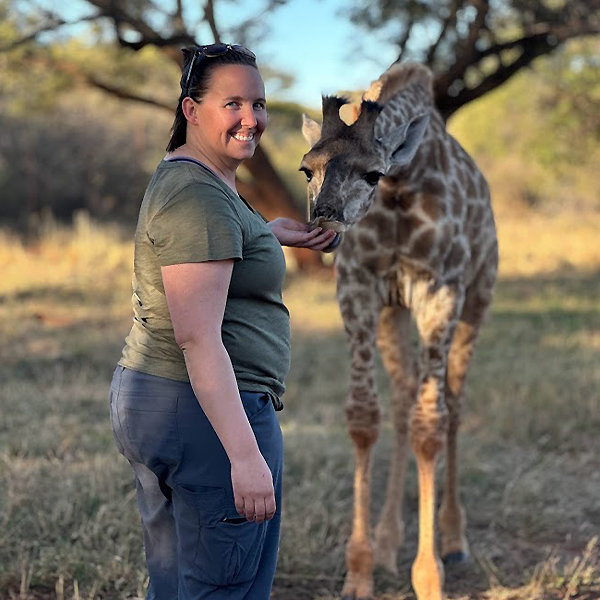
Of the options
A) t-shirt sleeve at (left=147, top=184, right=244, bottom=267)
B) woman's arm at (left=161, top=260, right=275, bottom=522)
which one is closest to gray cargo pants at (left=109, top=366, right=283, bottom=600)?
woman's arm at (left=161, top=260, right=275, bottom=522)

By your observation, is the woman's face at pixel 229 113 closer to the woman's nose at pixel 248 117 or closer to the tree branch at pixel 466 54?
the woman's nose at pixel 248 117

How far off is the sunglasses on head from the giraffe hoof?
115 inches

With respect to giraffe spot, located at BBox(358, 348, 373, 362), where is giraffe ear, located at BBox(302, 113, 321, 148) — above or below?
above

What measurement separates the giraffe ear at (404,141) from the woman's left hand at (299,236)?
32.3 inches

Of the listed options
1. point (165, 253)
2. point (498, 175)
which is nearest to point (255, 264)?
point (165, 253)

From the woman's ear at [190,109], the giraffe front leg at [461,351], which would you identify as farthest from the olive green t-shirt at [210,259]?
the giraffe front leg at [461,351]

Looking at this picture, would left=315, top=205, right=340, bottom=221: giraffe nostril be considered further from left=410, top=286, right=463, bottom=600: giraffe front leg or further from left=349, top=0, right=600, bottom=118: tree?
left=349, top=0, right=600, bottom=118: tree

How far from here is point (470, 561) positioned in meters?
4.17

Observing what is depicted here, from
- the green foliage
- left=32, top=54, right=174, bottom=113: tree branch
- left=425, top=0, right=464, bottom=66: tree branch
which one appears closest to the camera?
left=425, top=0, right=464, bottom=66: tree branch

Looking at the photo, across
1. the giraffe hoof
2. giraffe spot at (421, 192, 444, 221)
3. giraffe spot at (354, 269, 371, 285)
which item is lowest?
the giraffe hoof

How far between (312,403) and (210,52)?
4677mm

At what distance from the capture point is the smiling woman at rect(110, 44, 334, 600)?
1903 mm

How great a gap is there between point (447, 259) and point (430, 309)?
9.4 inches

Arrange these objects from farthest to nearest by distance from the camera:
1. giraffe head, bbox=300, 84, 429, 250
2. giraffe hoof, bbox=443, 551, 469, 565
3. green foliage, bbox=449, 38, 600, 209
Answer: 1. green foliage, bbox=449, 38, 600, 209
2. giraffe hoof, bbox=443, 551, 469, 565
3. giraffe head, bbox=300, 84, 429, 250
